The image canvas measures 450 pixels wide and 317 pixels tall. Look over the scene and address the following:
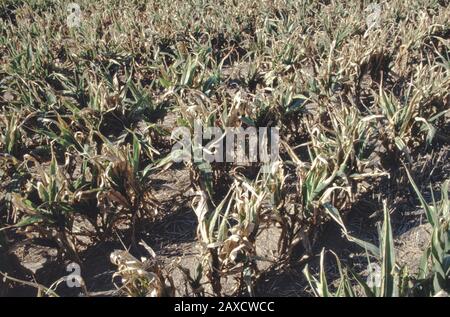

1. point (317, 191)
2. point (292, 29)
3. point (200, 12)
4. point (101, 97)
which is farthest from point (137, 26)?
point (317, 191)

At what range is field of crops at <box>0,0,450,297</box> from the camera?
163 centimetres

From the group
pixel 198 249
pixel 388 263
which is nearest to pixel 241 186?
pixel 198 249

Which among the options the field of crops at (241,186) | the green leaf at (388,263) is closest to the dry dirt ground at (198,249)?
the field of crops at (241,186)

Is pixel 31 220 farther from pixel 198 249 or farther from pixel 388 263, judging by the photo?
pixel 388 263

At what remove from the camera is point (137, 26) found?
4.27 m

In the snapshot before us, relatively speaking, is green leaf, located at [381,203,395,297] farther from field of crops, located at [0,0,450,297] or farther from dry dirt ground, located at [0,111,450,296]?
dry dirt ground, located at [0,111,450,296]

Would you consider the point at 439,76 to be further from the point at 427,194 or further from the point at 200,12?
the point at 200,12

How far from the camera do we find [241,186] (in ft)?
6.53

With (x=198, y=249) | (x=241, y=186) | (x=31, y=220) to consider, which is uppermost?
(x=241, y=186)

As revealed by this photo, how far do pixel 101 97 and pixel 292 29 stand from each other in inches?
75.7

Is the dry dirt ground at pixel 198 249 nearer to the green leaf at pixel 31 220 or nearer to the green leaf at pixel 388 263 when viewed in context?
the green leaf at pixel 31 220

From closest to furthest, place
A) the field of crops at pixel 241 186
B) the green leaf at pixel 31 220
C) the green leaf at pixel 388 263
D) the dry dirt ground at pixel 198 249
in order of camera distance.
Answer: the green leaf at pixel 388 263, the field of crops at pixel 241 186, the green leaf at pixel 31 220, the dry dirt ground at pixel 198 249

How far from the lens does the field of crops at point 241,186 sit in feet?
5.36

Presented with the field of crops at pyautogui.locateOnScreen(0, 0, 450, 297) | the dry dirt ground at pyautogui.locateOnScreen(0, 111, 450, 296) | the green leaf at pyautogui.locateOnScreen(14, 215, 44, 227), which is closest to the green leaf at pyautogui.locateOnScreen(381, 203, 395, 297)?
the field of crops at pyautogui.locateOnScreen(0, 0, 450, 297)
